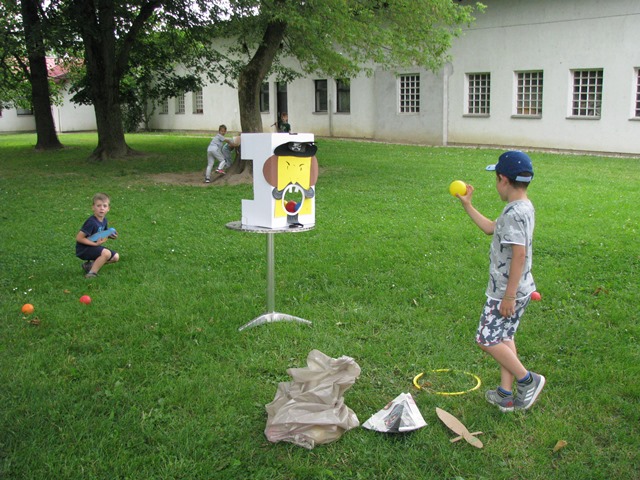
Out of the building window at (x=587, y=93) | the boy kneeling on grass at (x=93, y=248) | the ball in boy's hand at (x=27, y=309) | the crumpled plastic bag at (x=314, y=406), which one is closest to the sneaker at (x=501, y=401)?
the crumpled plastic bag at (x=314, y=406)

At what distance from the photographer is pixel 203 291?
6664mm

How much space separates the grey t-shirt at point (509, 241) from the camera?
390cm

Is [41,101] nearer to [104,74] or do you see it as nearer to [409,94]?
[104,74]

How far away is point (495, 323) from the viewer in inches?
160

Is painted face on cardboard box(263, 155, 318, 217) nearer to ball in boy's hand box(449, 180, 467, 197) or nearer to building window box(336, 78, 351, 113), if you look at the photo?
ball in boy's hand box(449, 180, 467, 197)

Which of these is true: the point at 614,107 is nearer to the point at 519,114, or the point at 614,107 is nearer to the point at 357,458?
the point at 519,114

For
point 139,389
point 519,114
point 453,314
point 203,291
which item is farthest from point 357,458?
point 519,114

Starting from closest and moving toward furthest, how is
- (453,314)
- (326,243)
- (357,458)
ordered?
(357,458) < (453,314) < (326,243)

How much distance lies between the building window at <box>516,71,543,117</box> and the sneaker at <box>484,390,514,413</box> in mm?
20443

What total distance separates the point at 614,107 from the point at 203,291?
18393 mm

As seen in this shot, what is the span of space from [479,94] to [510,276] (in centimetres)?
2223

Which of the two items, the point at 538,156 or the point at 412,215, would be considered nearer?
the point at 412,215

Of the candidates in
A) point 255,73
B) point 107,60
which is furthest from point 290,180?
point 107,60

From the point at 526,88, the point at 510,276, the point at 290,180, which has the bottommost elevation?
the point at 510,276
